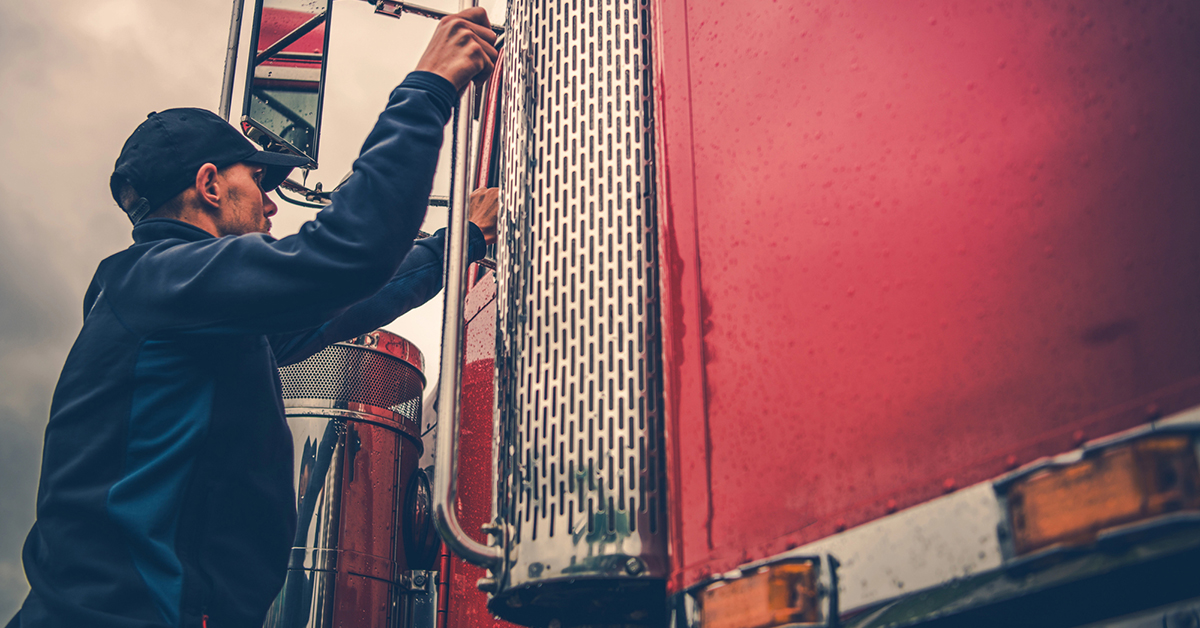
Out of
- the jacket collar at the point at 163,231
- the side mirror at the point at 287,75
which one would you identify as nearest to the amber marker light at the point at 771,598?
the jacket collar at the point at 163,231

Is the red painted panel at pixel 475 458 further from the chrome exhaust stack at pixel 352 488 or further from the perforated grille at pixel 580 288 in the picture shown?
the chrome exhaust stack at pixel 352 488

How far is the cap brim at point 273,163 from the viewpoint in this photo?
6.58 ft

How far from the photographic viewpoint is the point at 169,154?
6.11 feet

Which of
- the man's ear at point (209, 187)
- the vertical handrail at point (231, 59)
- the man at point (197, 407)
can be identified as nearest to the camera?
the man at point (197, 407)

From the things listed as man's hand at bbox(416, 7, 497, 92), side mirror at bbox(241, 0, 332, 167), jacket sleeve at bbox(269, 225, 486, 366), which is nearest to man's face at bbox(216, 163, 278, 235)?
jacket sleeve at bbox(269, 225, 486, 366)

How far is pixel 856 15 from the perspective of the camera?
4.44ft

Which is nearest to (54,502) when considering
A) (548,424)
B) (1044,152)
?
(548,424)

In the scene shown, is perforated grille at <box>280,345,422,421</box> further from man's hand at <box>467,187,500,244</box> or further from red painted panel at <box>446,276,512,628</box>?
man's hand at <box>467,187,500,244</box>

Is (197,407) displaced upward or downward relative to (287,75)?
downward

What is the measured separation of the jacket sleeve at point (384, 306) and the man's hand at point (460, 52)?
54 centimetres

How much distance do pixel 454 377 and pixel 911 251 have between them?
0.83 meters

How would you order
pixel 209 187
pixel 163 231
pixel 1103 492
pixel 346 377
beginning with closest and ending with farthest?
pixel 1103 492 → pixel 163 231 → pixel 209 187 → pixel 346 377

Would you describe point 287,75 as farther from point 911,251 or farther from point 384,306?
point 911,251

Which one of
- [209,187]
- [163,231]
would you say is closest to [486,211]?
[209,187]
